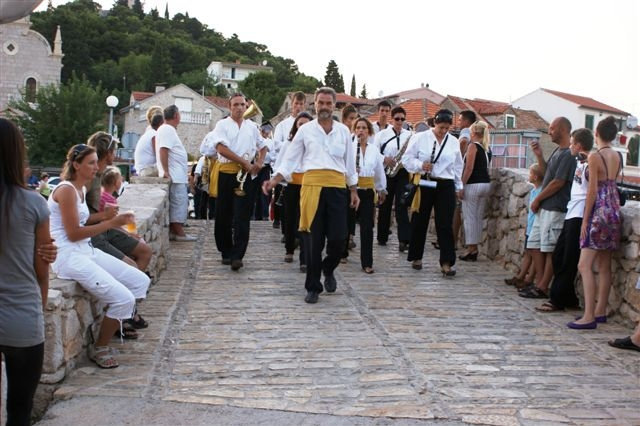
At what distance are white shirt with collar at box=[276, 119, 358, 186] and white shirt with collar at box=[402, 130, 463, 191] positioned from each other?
5.45 feet

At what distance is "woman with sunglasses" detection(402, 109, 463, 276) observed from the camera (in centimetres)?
888

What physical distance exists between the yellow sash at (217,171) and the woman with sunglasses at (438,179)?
85.3 inches

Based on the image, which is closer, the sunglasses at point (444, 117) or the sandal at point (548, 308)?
the sandal at point (548, 308)

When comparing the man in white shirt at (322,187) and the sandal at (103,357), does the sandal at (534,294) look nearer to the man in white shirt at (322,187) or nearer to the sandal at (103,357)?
the man in white shirt at (322,187)

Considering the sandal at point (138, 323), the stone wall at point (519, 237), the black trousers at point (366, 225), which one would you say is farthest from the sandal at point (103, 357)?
the stone wall at point (519, 237)

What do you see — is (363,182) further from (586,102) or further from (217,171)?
(586,102)

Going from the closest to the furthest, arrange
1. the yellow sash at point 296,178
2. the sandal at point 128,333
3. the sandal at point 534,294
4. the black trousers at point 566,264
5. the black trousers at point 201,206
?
the sandal at point 128,333 < the black trousers at point 566,264 < the sandal at point 534,294 < the yellow sash at point 296,178 < the black trousers at point 201,206

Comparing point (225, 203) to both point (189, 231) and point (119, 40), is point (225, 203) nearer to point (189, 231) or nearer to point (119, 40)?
point (189, 231)

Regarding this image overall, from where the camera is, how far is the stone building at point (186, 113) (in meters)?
70.9

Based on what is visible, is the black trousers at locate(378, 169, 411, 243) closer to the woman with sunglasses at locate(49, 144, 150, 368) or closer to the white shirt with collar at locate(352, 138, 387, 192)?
the white shirt with collar at locate(352, 138, 387, 192)

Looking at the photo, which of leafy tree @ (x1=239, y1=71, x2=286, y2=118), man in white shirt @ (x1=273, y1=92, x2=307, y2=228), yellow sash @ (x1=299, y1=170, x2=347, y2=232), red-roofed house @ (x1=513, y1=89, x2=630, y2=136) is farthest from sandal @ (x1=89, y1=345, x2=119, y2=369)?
leafy tree @ (x1=239, y1=71, x2=286, y2=118)

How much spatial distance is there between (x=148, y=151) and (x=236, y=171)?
92.0 inches

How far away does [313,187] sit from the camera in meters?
7.25

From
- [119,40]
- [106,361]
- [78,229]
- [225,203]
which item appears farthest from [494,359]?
[119,40]
